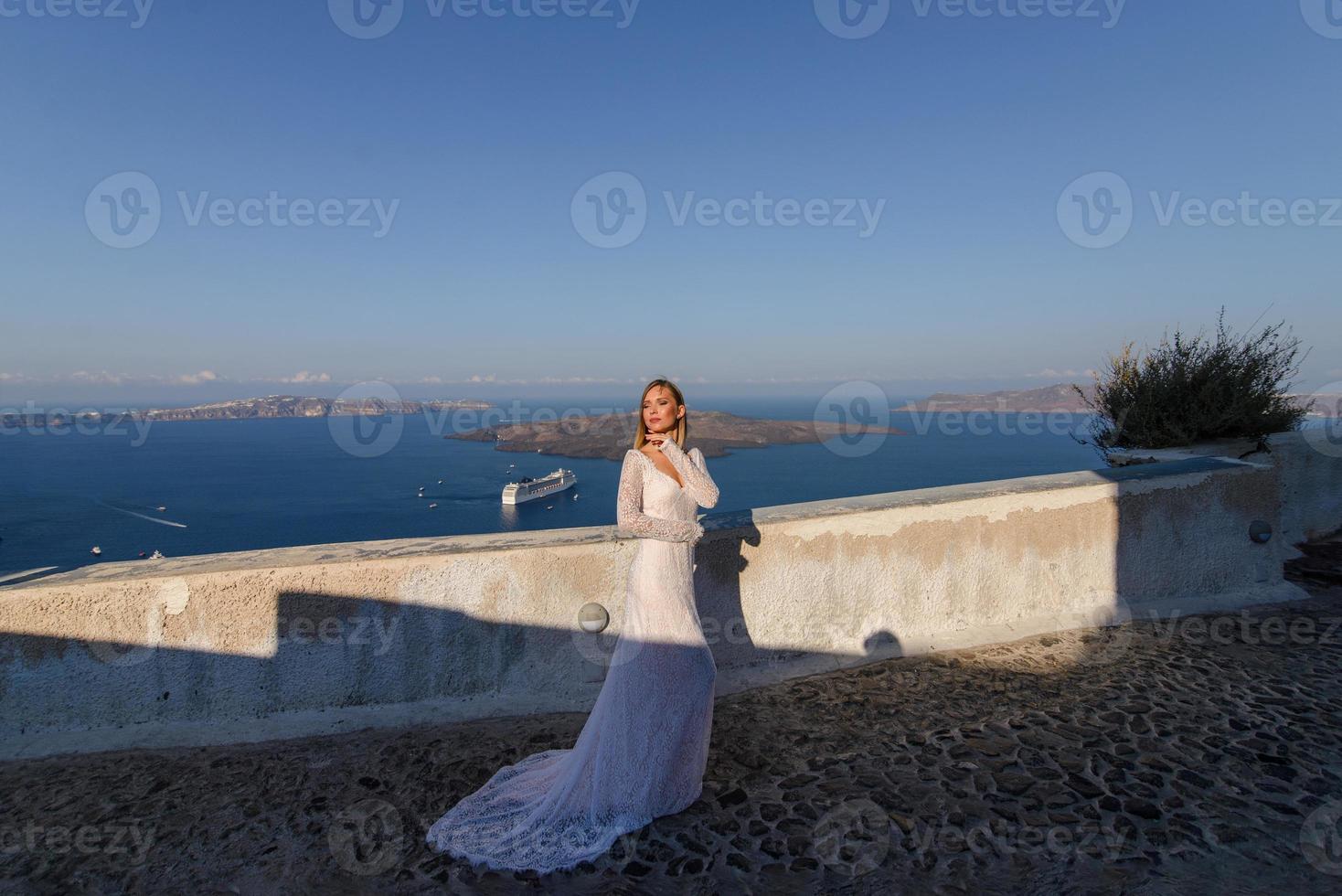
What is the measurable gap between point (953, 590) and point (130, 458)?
144 m

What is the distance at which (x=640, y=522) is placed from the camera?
2.81 meters

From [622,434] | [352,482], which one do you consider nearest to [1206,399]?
[352,482]

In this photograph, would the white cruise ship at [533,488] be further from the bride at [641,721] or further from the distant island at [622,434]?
the bride at [641,721]

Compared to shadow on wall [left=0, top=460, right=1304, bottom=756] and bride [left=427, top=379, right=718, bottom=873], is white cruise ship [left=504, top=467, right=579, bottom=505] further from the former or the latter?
bride [left=427, top=379, right=718, bottom=873]

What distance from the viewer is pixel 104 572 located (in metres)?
3.25

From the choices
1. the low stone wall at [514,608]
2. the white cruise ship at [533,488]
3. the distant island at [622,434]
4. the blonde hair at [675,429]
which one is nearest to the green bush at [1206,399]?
the low stone wall at [514,608]

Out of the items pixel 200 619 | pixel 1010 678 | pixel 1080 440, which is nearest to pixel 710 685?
pixel 1010 678

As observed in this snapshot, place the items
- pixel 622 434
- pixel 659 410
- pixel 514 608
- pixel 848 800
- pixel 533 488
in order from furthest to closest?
1. pixel 622 434
2. pixel 533 488
3. pixel 514 608
4. pixel 659 410
5. pixel 848 800

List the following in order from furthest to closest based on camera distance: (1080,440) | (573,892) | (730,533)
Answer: (1080,440) < (730,533) < (573,892)

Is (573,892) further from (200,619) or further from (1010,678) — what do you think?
(1010,678)

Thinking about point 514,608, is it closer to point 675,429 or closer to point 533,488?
point 675,429

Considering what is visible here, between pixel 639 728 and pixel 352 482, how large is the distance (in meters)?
96.3

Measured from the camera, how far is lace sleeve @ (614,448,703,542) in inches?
110

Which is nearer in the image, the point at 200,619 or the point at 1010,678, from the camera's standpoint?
the point at 200,619
